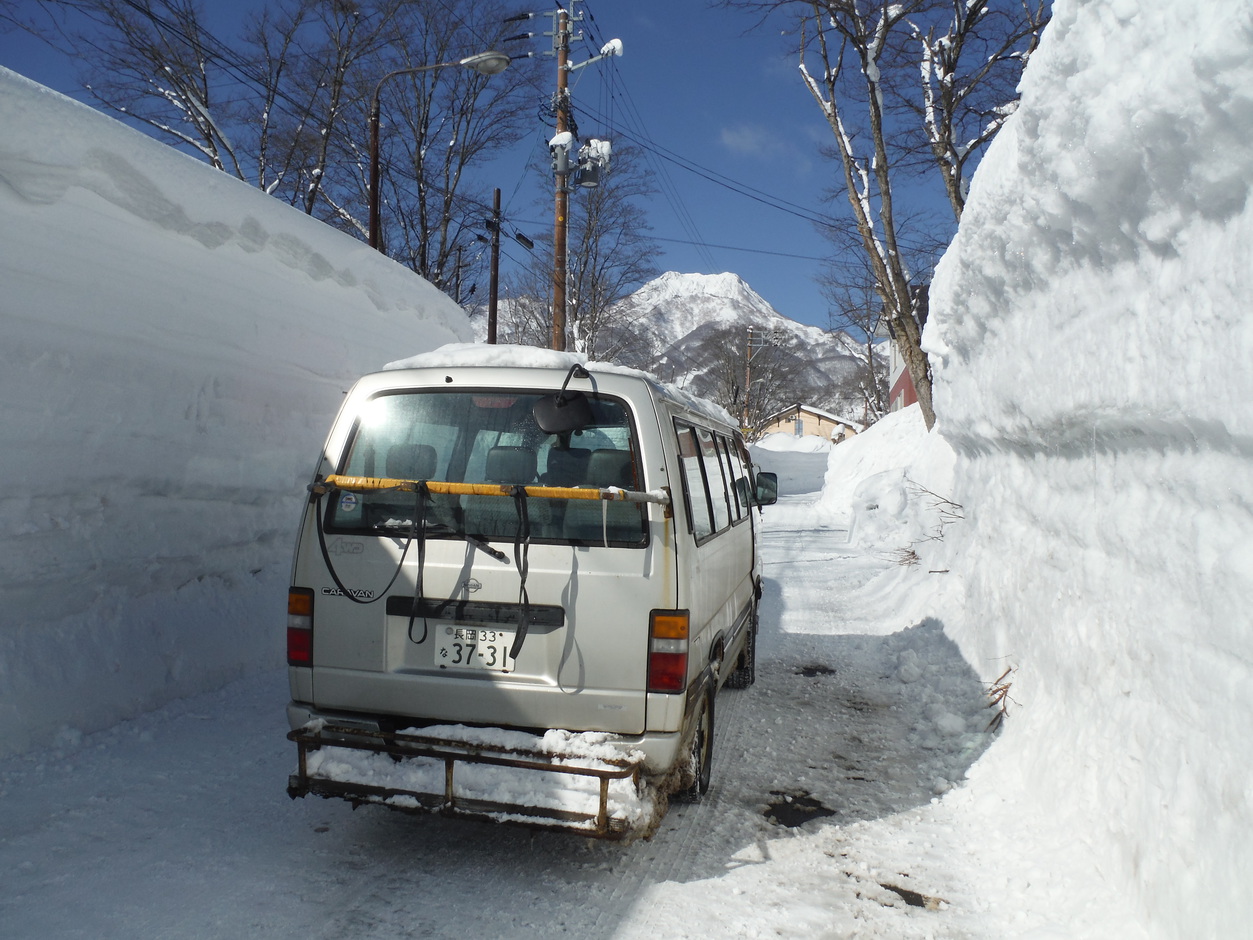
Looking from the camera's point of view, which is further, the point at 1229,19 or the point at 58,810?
the point at 58,810

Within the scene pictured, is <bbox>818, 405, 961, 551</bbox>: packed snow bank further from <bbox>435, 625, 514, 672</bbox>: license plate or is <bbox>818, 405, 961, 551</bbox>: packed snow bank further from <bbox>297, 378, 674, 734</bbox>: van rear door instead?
<bbox>435, 625, 514, 672</bbox>: license plate

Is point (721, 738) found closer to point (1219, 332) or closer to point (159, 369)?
point (1219, 332)

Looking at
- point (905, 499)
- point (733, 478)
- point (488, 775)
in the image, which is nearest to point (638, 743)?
point (488, 775)

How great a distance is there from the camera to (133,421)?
17.2 ft

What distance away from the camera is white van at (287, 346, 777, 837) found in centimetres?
300

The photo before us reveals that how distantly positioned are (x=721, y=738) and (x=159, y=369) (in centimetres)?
466

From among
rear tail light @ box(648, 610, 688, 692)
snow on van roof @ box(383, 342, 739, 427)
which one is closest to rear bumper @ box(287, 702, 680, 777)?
rear tail light @ box(648, 610, 688, 692)

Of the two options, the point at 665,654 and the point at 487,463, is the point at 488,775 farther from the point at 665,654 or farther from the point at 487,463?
the point at 487,463

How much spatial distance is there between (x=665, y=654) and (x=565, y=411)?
1.06 meters

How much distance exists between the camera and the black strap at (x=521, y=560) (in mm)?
3043

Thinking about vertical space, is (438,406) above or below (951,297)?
below

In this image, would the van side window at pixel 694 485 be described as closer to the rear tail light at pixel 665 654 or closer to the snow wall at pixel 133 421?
the rear tail light at pixel 665 654

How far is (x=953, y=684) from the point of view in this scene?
18.4 ft

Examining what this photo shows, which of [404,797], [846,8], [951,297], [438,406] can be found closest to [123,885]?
[404,797]
